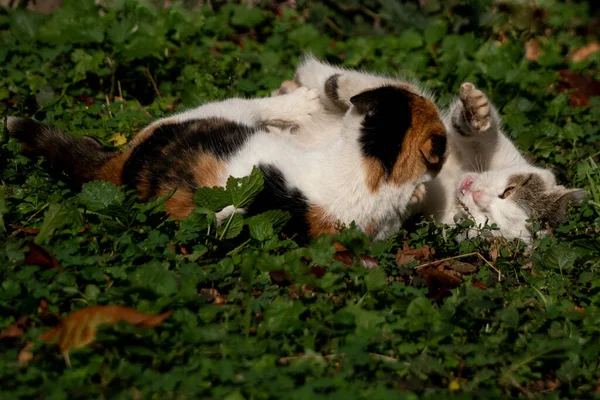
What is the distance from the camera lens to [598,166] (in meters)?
4.79

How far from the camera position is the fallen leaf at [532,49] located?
20.6ft

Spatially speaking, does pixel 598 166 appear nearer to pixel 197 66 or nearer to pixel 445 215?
pixel 445 215

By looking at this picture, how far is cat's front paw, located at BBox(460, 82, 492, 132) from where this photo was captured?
4.17 metres

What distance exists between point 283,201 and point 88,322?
4.01ft

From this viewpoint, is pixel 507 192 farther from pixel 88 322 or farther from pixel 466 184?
pixel 88 322

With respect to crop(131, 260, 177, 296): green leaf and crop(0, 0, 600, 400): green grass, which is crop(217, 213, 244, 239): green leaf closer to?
crop(0, 0, 600, 400): green grass

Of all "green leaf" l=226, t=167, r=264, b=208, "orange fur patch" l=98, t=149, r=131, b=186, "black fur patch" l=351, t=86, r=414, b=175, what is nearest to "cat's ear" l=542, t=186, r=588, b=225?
"black fur patch" l=351, t=86, r=414, b=175

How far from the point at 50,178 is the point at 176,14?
6.88 ft

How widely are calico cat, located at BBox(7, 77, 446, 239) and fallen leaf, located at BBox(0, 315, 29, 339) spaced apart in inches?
39.3

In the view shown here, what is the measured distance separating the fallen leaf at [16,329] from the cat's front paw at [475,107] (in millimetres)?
2653

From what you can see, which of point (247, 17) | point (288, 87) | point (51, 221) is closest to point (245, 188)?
point (51, 221)

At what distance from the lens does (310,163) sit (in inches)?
153

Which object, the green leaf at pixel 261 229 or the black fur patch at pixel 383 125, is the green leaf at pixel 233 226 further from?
the black fur patch at pixel 383 125

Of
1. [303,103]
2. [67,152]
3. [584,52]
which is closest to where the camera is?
[67,152]
